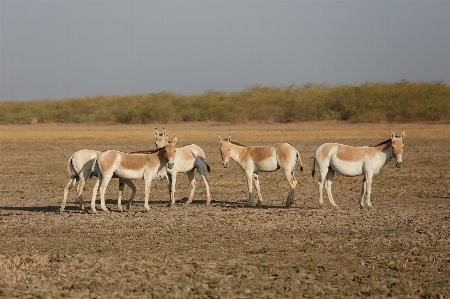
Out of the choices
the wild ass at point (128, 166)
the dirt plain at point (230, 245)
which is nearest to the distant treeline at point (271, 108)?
the dirt plain at point (230, 245)

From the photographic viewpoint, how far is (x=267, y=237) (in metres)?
13.5

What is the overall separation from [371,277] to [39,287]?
184 inches

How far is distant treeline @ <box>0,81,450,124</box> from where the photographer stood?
71.9m

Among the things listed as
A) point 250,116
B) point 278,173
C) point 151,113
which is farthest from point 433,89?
point 278,173

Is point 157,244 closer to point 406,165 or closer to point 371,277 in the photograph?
point 371,277

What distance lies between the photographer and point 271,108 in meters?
78.7

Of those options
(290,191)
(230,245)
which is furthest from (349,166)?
(230,245)

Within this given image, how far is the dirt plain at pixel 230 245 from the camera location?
32.9 feet

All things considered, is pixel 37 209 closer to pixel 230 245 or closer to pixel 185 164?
pixel 185 164

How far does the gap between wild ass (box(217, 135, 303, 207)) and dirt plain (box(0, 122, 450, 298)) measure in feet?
2.57

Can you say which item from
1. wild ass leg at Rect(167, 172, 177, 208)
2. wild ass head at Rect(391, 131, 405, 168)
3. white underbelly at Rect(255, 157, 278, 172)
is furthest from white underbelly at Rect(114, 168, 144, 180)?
wild ass head at Rect(391, 131, 405, 168)

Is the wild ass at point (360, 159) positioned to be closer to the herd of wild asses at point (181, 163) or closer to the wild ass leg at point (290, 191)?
the herd of wild asses at point (181, 163)

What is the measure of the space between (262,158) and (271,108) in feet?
200

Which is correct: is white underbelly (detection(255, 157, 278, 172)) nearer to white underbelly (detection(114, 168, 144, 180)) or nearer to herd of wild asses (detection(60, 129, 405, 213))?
herd of wild asses (detection(60, 129, 405, 213))
